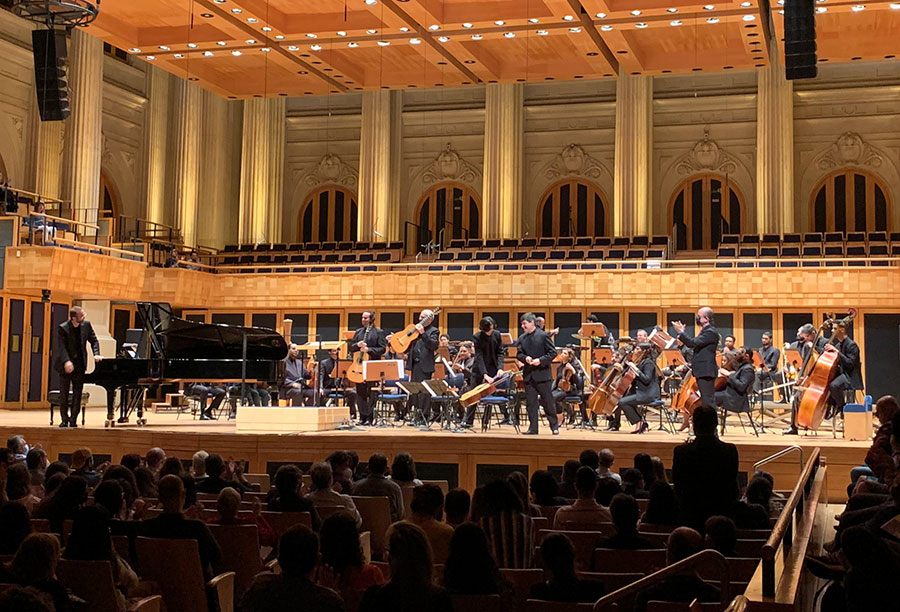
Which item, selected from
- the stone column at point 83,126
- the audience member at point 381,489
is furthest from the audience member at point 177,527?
the stone column at point 83,126

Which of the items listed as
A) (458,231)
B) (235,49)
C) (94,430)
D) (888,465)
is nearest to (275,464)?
(94,430)

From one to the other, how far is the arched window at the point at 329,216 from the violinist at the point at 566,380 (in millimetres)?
13761

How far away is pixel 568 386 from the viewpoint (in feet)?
42.9

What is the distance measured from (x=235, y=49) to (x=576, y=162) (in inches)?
431

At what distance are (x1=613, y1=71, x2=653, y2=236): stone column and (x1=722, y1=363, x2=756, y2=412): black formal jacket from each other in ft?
38.7

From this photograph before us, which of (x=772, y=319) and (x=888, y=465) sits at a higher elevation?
(x=772, y=319)

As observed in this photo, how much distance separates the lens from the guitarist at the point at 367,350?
13359 millimetres

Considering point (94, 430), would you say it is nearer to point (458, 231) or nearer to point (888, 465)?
point (888, 465)

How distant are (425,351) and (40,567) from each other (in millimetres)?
9597

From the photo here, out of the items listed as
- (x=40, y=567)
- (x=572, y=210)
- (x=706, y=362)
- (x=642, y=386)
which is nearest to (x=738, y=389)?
(x=706, y=362)

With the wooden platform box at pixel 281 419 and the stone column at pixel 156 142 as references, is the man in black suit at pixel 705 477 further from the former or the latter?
the stone column at pixel 156 142

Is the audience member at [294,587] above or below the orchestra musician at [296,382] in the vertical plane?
below

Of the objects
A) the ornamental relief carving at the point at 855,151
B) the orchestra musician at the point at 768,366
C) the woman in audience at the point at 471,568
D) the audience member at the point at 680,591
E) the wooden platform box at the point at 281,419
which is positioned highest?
the ornamental relief carving at the point at 855,151

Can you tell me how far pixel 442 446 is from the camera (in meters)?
10.7
